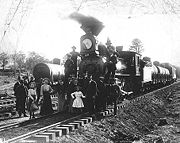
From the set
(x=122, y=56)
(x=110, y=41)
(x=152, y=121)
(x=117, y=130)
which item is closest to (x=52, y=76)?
(x=122, y=56)

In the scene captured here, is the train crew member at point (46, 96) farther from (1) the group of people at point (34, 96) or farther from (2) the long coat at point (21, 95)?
(2) the long coat at point (21, 95)

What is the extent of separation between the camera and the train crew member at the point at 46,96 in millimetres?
10797

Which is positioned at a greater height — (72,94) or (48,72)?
(48,72)

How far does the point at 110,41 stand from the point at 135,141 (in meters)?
6.30

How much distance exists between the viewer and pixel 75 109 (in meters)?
11.5

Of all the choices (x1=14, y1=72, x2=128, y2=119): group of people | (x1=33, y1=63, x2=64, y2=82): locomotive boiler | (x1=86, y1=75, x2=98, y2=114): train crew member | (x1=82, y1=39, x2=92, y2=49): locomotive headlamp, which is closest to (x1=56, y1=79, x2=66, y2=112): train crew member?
(x1=14, y1=72, x2=128, y2=119): group of people

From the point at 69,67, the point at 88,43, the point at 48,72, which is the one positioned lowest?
the point at 48,72

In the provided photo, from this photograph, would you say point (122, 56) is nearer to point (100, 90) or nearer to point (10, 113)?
point (100, 90)

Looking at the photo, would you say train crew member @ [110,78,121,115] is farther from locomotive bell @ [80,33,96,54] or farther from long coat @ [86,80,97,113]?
locomotive bell @ [80,33,96,54]

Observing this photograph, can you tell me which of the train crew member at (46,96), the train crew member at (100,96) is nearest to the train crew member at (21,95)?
the train crew member at (46,96)

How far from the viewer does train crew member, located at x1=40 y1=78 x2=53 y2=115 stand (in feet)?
35.4

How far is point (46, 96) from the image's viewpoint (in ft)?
35.8

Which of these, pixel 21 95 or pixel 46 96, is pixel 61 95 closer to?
pixel 46 96

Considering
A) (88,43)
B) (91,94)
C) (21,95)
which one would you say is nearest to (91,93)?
(91,94)
